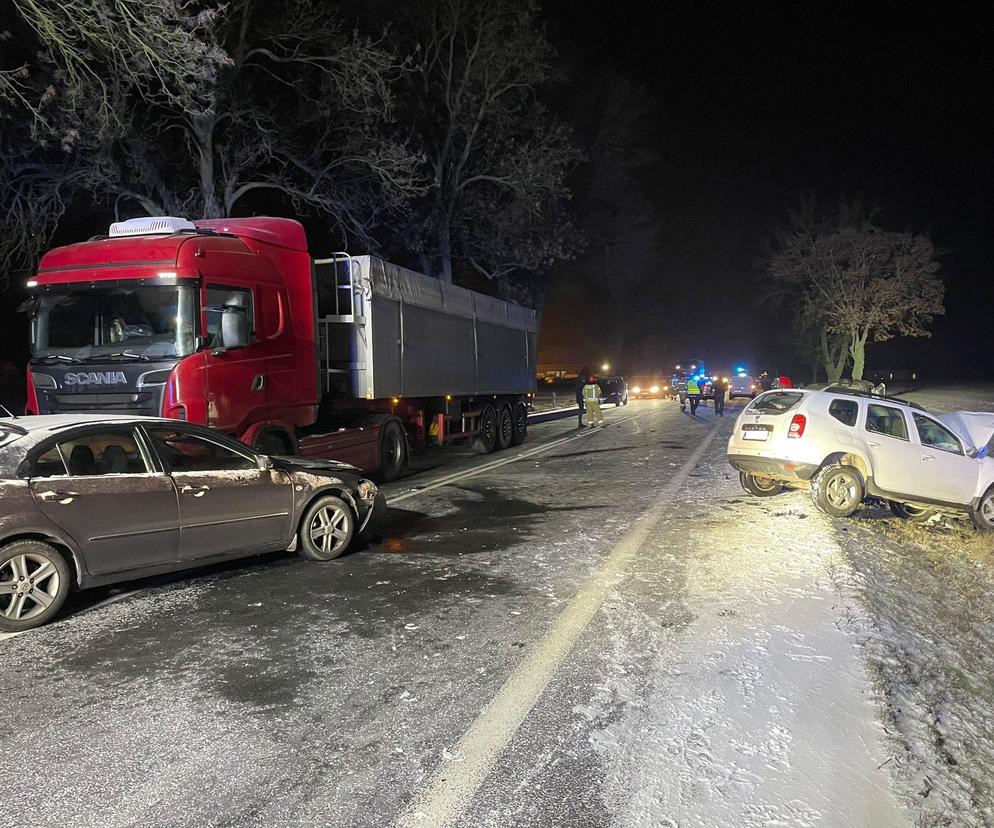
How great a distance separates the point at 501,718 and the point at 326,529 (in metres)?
3.62

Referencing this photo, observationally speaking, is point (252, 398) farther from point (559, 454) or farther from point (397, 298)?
point (559, 454)

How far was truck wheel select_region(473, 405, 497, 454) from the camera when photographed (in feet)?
57.4

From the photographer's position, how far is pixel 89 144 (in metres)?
15.3

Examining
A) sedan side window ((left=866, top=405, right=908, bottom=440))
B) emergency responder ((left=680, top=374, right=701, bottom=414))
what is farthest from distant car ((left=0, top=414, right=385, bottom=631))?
emergency responder ((left=680, top=374, right=701, bottom=414))

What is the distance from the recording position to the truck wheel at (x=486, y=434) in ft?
57.4

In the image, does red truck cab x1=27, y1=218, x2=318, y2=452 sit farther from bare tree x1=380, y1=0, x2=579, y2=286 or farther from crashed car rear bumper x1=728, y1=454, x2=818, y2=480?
bare tree x1=380, y1=0, x2=579, y2=286

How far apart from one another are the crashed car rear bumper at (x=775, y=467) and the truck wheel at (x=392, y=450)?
5.64 metres

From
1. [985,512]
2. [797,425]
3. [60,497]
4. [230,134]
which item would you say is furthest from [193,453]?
[230,134]

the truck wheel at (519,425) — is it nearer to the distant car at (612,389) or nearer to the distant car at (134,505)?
→ the distant car at (134,505)

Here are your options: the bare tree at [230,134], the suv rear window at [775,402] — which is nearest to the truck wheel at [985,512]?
the suv rear window at [775,402]

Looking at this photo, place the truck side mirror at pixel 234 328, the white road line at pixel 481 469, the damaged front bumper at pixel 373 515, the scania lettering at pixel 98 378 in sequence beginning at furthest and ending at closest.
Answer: the white road line at pixel 481 469 < the truck side mirror at pixel 234 328 < the scania lettering at pixel 98 378 < the damaged front bumper at pixel 373 515

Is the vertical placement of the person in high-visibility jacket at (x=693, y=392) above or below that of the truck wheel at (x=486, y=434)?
above

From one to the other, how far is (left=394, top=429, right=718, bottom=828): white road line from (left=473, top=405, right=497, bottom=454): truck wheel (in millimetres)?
10873

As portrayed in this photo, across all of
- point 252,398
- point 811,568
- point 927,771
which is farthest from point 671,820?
point 252,398
